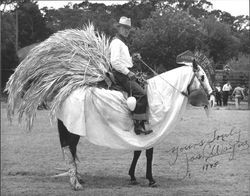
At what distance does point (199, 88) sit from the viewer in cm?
734

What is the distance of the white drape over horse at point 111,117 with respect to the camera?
6996 mm

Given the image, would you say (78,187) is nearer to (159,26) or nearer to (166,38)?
(166,38)

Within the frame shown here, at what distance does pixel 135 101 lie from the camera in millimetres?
6953

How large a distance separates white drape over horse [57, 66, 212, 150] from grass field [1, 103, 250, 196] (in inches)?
24.7

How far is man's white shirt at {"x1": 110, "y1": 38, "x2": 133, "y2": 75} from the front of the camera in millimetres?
7015

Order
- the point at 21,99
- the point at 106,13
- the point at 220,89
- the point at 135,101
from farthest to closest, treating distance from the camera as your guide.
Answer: the point at 220,89 < the point at 106,13 < the point at 21,99 < the point at 135,101

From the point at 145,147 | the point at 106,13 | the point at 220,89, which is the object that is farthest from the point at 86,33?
the point at 220,89

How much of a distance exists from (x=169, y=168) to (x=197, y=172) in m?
0.58

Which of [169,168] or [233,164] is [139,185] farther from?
[233,164]

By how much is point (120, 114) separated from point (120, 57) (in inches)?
29.3

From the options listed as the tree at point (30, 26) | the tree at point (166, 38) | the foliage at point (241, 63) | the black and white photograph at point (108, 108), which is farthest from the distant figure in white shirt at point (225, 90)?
the black and white photograph at point (108, 108)

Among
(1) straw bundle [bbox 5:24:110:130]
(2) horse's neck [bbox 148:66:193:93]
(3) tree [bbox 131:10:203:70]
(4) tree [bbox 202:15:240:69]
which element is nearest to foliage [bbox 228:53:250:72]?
(4) tree [bbox 202:15:240:69]
